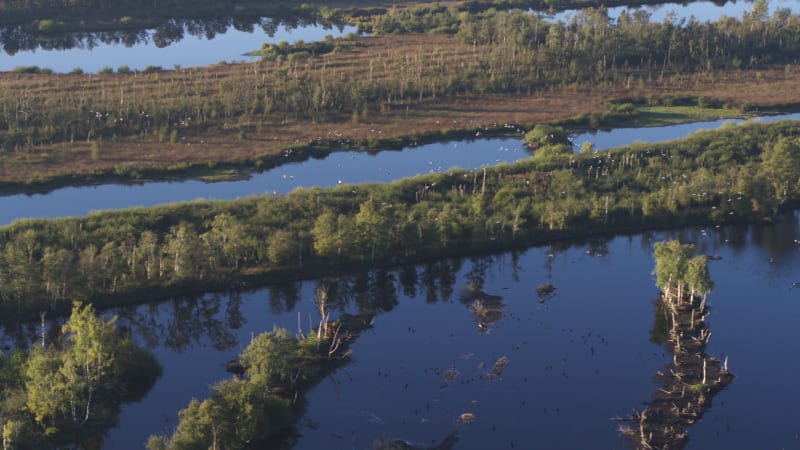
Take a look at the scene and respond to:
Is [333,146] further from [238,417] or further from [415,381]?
[238,417]

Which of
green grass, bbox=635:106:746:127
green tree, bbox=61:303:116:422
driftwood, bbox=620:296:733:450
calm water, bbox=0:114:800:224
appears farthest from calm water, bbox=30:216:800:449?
green grass, bbox=635:106:746:127

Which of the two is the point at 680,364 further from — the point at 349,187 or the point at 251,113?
the point at 251,113

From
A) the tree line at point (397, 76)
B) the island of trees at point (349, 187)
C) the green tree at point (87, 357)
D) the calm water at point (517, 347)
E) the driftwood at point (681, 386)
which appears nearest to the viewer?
the green tree at point (87, 357)

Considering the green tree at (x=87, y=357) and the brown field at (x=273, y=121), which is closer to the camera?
the green tree at (x=87, y=357)

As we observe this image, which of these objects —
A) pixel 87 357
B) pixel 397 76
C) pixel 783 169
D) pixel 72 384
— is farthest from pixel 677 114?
pixel 72 384

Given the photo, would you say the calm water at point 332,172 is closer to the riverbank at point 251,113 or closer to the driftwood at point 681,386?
the riverbank at point 251,113

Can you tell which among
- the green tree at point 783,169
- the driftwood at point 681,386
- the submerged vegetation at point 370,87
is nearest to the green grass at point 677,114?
the submerged vegetation at point 370,87

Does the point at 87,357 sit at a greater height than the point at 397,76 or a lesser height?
lesser

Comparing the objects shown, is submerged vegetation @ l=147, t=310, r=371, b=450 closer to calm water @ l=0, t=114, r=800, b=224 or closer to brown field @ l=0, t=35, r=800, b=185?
calm water @ l=0, t=114, r=800, b=224
